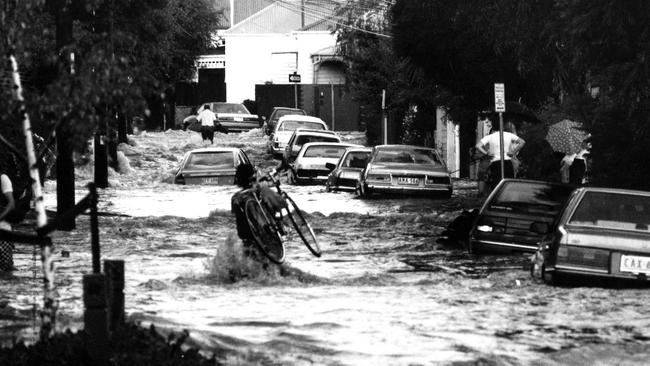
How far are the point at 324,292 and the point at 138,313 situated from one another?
300 centimetres

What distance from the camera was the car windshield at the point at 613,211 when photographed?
15.1m

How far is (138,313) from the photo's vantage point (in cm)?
1385

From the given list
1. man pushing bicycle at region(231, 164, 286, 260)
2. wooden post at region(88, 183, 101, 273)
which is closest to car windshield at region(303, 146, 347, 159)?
man pushing bicycle at region(231, 164, 286, 260)

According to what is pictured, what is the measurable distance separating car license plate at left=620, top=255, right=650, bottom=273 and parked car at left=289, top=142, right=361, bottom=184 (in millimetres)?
25506

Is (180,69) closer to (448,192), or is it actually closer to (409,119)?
(409,119)

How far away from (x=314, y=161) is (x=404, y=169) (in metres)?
8.67

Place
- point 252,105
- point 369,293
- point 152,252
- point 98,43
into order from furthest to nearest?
point 252,105, point 152,252, point 369,293, point 98,43

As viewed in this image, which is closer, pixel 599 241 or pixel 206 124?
pixel 599 241

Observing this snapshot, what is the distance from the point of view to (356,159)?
36875mm

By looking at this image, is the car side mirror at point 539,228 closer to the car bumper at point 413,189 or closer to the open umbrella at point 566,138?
the open umbrella at point 566,138

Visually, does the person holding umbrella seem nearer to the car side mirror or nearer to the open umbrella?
the open umbrella

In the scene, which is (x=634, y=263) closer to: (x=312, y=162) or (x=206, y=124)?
(x=312, y=162)

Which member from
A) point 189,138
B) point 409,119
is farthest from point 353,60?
point 189,138

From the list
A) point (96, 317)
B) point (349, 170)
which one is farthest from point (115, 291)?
point (349, 170)
